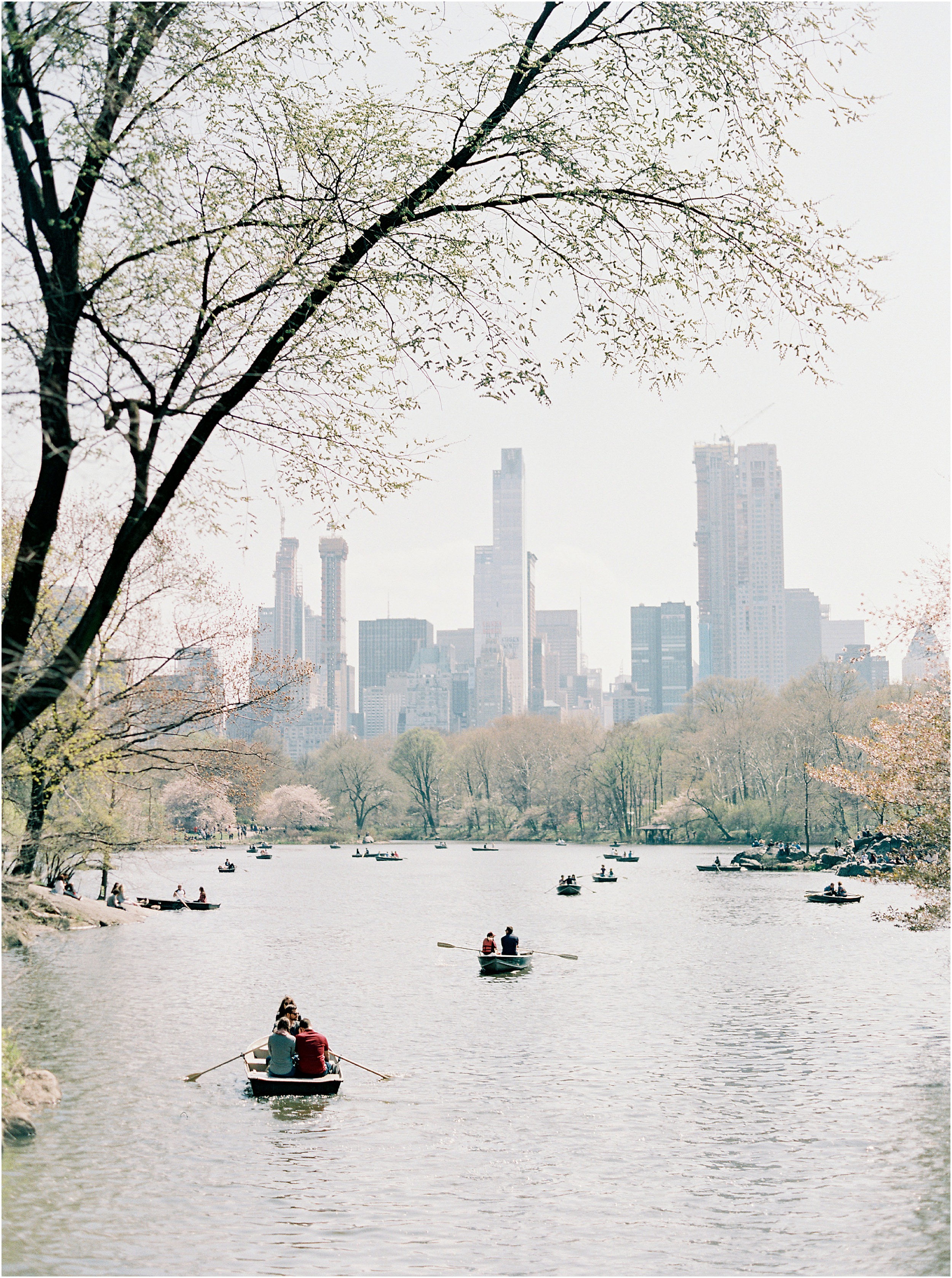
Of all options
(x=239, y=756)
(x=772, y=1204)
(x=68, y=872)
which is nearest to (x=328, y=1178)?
(x=772, y=1204)

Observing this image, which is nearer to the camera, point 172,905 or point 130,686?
point 130,686

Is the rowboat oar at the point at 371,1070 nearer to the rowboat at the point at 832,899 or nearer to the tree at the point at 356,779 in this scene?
the rowboat at the point at 832,899

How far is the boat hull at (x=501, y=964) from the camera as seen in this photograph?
3119 cm

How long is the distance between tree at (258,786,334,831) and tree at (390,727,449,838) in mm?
8611

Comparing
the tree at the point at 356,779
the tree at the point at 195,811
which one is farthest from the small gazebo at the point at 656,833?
the tree at the point at 195,811

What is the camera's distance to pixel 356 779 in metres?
116

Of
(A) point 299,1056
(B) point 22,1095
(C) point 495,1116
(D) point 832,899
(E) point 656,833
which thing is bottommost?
(E) point 656,833

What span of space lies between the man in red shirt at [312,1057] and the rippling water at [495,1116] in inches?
21.1

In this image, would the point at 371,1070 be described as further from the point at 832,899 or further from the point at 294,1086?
the point at 832,899

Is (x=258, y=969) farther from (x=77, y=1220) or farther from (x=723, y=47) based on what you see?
(x=723, y=47)

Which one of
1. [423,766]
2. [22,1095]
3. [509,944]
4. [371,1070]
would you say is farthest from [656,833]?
[22,1095]

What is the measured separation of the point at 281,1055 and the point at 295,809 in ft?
321

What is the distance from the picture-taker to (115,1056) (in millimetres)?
20531

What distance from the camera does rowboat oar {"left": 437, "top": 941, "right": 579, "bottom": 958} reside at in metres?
32.2
